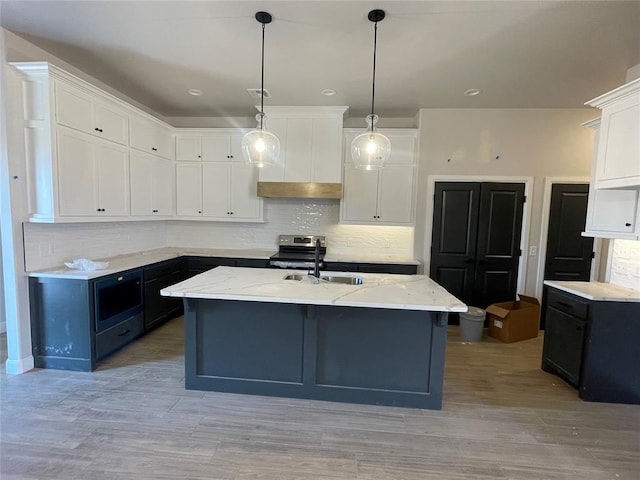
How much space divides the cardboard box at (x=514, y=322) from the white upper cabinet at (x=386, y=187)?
1616 mm

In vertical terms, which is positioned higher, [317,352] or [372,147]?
[372,147]

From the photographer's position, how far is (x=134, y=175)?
374cm

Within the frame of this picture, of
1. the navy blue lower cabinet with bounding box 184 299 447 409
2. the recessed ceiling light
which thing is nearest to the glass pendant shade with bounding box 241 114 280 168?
the navy blue lower cabinet with bounding box 184 299 447 409

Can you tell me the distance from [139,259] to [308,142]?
2.66m

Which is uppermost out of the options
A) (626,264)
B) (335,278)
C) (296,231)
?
(296,231)

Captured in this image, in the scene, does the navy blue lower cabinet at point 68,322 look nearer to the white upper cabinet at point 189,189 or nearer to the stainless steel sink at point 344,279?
the white upper cabinet at point 189,189

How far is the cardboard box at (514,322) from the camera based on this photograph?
3.74 metres

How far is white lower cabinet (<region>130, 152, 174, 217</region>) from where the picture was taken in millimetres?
3761

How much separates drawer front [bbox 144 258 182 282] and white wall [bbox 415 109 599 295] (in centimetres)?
353

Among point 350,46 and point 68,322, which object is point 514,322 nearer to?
point 350,46

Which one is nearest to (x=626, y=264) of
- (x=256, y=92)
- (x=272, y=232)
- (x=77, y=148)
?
(x=272, y=232)

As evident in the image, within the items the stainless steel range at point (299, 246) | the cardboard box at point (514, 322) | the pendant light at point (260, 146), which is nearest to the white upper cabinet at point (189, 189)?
the stainless steel range at point (299, 246)

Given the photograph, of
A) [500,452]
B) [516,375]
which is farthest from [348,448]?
[516,375]

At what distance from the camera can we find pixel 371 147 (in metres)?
2.48
